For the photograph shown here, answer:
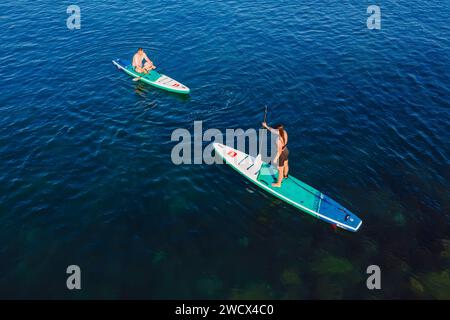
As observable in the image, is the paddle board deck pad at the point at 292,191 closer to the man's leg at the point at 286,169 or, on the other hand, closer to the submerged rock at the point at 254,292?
the man's leg at the point at 286,169

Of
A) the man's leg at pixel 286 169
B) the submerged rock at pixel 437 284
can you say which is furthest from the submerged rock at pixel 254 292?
the submerged rock at pixel 437 284

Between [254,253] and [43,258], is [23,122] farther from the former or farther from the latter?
[254,253]

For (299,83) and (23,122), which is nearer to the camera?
(23,122)

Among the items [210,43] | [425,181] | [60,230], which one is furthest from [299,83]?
[60,230]

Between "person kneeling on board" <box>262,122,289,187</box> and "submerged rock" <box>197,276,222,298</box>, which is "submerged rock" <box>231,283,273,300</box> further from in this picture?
"person kneeling on board" <box>262,122,289,187</box>

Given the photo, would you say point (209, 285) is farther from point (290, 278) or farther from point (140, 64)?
point (140, 64)

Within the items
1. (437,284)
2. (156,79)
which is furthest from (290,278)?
(156,79)

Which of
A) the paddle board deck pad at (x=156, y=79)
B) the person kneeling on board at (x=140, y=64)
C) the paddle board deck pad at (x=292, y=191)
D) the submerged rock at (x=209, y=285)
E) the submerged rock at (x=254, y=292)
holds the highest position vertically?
the person kneeling on board at (x=140, y=64)
